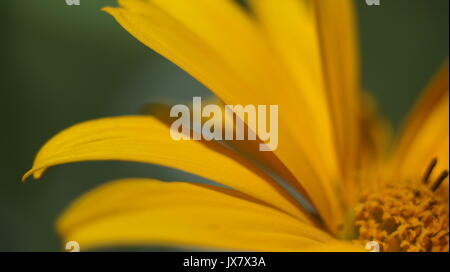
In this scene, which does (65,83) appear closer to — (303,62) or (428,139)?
(303,62)

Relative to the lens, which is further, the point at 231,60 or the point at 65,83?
the point at 65,83

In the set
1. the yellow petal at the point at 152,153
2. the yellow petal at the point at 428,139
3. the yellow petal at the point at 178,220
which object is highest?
the yellow petal at the point at 428,139

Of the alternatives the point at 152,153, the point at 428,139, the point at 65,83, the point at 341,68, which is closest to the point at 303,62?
the point at 341,68

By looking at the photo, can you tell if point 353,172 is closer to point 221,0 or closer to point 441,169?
point 441,169

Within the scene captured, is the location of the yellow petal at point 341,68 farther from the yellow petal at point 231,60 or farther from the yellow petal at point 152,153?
the yellow petal at point 152,153

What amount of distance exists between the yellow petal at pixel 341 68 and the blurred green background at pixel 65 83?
32 centimetres

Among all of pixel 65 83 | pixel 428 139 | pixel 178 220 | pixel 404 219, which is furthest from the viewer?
pixel 65 83

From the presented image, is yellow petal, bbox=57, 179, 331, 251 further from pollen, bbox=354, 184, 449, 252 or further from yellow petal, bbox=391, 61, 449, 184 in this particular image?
yellow petal, bbox=391, 61, 449, 184

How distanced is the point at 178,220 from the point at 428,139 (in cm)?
54

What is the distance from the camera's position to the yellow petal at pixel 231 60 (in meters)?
0.66

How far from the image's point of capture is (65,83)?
1.28 metres

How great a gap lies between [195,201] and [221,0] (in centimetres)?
39

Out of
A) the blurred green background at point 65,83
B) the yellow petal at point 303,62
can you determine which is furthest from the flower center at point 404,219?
the blurred green background at point 65,83

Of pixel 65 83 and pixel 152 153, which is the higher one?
pixel 65 83
